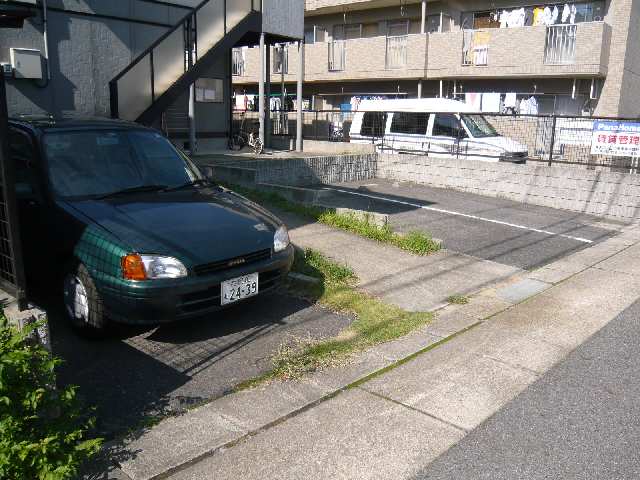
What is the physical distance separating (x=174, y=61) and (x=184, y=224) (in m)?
7.05

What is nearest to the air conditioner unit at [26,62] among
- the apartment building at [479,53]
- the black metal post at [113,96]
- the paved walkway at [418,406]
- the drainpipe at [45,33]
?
the drainpipe at [45,33]

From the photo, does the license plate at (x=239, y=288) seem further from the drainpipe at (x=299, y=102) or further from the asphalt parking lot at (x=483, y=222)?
the drainpipe at (x=299, y=102)

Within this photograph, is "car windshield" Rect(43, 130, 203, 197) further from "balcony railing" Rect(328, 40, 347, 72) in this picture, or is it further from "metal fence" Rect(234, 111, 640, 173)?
"balcony railing" Rect(328, 40, 347, 72)

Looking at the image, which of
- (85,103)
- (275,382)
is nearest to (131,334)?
(275,382)

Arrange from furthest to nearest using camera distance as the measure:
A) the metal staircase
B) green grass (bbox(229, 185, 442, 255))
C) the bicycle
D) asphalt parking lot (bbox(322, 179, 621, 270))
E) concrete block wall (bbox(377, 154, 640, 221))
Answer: the bicycle, concrete block wall (bbox(377, 154, 640, 221)), the metal staircase, asphalt parking lot (bbox(322, 179, 621, 270)), green grass (bbox(229, 185, 442, 255))

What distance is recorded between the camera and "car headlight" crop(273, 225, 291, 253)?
4.86 m

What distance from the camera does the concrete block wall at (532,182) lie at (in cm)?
1129

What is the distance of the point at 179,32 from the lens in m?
10.6

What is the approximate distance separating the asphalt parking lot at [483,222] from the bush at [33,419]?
19.2ft

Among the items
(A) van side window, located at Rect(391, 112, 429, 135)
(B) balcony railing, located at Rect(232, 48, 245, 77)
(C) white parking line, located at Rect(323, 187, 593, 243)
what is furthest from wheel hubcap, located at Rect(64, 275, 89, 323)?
(B) balcony railing, located at Rect(232, 48, 245, 77)

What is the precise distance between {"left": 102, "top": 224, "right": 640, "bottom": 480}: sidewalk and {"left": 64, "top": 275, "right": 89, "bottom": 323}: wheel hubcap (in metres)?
1.42

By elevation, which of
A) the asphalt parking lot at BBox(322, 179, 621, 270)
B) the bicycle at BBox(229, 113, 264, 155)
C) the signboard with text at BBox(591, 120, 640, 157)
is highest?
the signboard with text at BBox(591, 120, 640, 157)

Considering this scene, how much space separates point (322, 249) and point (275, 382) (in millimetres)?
3341

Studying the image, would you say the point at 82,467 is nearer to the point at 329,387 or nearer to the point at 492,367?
the point at 329,387
